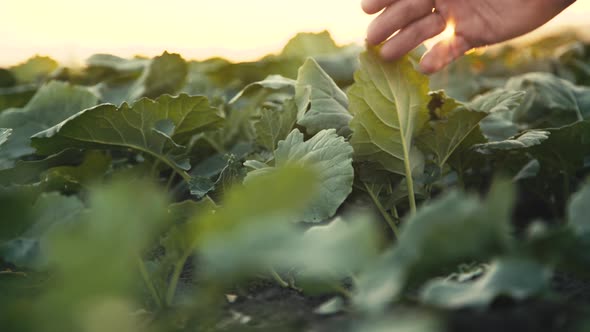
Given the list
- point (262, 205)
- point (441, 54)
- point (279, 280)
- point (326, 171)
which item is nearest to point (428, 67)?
point (441, 54)

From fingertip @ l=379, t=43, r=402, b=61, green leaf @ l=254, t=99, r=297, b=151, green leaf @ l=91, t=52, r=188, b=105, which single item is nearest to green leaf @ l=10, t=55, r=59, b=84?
green leaf @ l=91, t=52, r=188, b=105

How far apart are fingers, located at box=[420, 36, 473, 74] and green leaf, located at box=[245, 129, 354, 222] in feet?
2.06

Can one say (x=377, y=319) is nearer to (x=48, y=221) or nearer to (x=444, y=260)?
(x=444, y=260)

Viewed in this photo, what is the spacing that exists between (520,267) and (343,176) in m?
0.47

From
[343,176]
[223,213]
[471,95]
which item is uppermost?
[223,213]

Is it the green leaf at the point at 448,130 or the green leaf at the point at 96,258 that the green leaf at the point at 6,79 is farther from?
the green leaf at the point at 96,258

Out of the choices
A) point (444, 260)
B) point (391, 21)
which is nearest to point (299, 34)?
point (391, 21)

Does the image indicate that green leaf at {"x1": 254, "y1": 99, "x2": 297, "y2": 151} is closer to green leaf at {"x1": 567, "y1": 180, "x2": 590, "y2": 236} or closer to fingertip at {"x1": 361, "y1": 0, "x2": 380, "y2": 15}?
fingertip at {"x1": 361, "y1": 0, "x2": 380, "y2": 15}

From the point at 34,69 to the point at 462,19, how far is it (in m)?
1.85

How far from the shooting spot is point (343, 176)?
3.53ft

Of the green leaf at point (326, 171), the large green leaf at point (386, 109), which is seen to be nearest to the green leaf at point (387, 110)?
the large green leaf at point (386, 109)

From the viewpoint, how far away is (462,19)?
1697 mm

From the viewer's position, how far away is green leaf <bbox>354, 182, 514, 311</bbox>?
23.7 inches

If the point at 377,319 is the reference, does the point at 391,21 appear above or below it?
above
